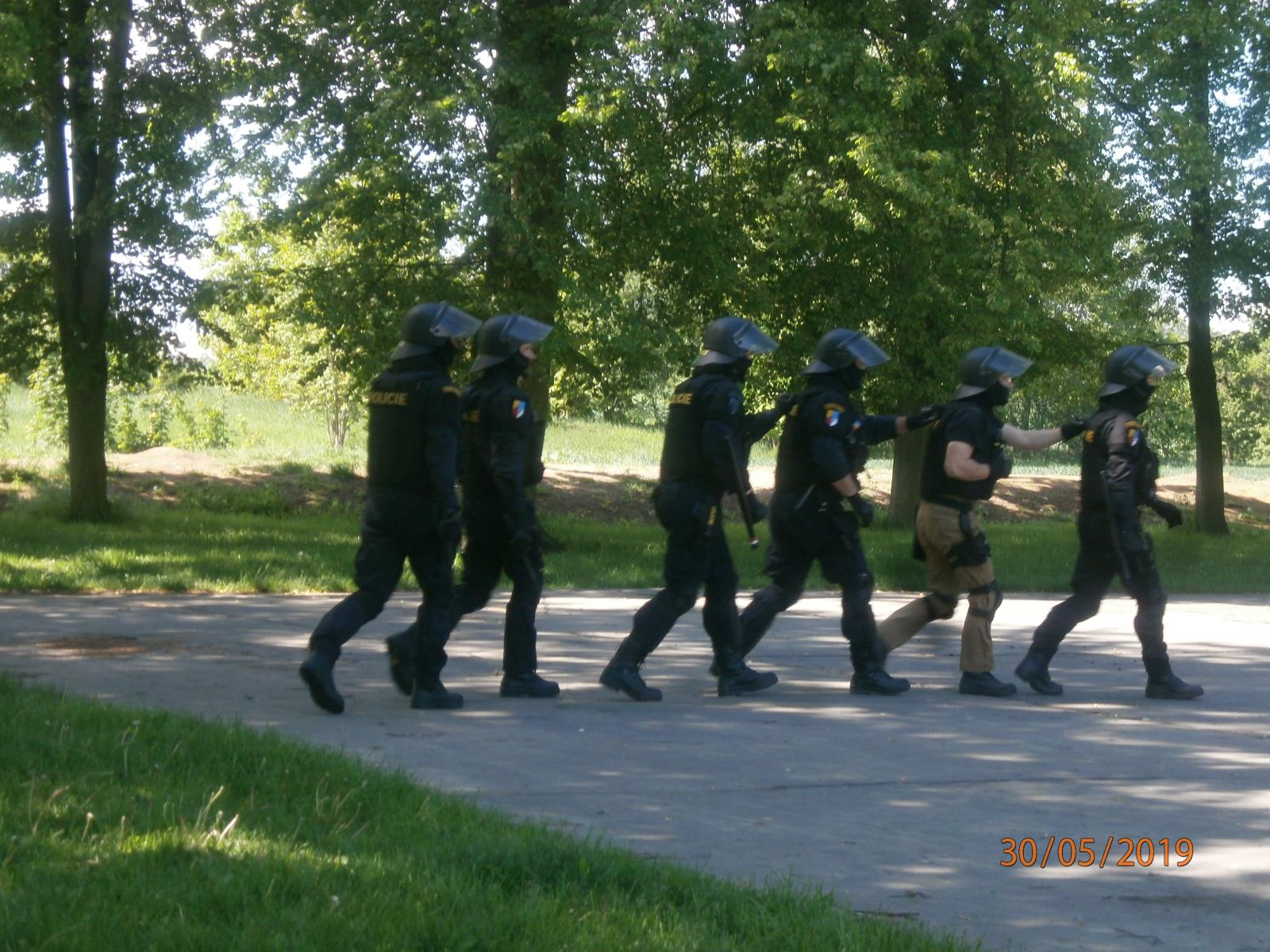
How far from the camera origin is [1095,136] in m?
18.5

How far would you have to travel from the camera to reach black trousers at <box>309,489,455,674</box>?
301 inches

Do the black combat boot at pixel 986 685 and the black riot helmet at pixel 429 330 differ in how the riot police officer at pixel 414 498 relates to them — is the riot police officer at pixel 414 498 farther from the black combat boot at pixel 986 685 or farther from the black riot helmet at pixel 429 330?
the black combat boot at pixel 986 685

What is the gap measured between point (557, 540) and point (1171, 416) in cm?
2258

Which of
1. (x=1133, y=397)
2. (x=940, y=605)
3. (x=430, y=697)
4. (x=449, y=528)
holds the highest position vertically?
(x=1133, y=397)

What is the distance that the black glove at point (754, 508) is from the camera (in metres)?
8.34

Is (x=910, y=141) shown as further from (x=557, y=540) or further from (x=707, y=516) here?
(x=707, y=516)

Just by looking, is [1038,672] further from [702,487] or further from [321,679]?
[321,679]

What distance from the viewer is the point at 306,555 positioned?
16.0 meters

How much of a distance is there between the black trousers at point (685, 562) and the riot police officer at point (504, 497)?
23.3 inches

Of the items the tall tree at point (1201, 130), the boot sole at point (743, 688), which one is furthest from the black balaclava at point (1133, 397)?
the tall tree at point (1201, 130)

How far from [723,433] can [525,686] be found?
1693mm

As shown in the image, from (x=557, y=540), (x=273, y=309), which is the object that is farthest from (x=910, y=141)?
(x=273, y=309)

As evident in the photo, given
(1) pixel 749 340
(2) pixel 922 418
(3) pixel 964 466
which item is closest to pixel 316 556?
(1) pixel 749 340

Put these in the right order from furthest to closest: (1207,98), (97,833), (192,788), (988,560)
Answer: (1207,98) < (988,560) < (192,788) < (97,833)
